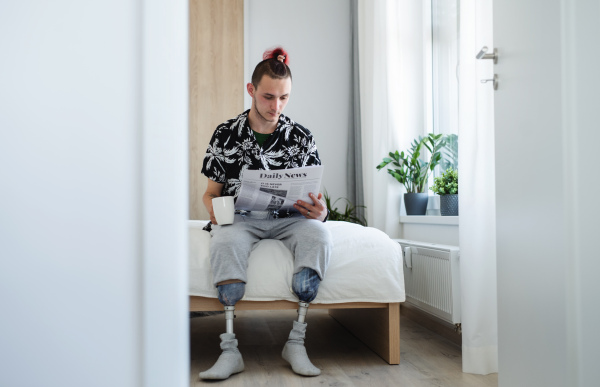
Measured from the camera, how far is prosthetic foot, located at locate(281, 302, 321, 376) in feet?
5.85

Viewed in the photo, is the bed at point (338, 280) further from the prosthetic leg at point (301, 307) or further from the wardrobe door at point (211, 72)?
the wardrobe door at point (211, 72)

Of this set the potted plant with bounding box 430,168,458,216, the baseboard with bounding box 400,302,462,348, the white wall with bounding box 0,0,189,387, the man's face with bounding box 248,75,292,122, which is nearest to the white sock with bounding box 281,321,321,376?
the baseboard with bounding box 400,302,462,348

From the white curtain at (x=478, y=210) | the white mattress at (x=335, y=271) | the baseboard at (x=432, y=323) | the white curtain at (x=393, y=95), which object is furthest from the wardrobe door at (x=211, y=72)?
the white curtain at (x=478, y=210)

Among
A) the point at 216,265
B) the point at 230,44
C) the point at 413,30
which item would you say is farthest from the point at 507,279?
the point at 230,44

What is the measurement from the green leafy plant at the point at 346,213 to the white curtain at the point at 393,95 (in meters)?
0.37

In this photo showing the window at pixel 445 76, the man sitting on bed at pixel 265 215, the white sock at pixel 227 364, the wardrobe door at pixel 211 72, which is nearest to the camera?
the white sock at pixel 227 364

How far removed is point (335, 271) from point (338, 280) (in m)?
0.04

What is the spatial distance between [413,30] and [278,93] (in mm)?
1662

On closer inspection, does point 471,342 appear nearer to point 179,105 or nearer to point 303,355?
point 303,355

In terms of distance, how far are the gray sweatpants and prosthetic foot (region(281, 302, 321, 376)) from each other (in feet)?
0.63

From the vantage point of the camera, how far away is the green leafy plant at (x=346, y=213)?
3746 mm

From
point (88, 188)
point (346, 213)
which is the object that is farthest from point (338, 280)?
point (346, 213)

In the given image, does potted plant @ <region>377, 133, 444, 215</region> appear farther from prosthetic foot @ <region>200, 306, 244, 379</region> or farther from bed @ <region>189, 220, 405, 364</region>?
A: prosthetic foot @ <region>200, 306, 244, 379</region>

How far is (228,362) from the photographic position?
1.76 metres
